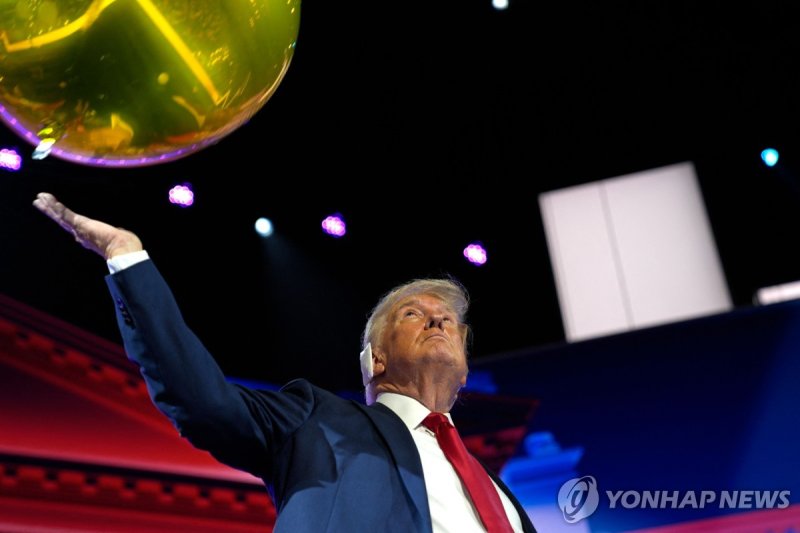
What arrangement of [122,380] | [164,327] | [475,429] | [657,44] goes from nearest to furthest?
[164,327], [122,380], [475,429], [657,44]

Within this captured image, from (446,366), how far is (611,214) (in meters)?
2.98

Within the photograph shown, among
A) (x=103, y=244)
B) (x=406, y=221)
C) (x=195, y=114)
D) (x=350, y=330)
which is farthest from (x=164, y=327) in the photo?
(x=406, y=221)

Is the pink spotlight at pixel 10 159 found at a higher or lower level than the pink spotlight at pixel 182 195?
lower

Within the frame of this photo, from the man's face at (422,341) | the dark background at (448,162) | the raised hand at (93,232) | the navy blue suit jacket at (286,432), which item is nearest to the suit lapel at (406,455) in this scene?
the navy blue suit jacket at (286,432)

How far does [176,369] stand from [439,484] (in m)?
0.50

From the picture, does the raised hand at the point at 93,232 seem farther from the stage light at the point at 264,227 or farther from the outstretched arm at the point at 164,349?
the stage light at the point at 264,227

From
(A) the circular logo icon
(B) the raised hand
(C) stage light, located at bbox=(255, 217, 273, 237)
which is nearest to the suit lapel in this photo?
(B) the raised hand

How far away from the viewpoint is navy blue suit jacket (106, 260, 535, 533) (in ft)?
4.21

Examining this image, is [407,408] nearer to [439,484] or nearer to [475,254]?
[439,484]

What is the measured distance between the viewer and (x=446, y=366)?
73.0 inches

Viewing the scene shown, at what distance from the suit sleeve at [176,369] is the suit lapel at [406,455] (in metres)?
0.23

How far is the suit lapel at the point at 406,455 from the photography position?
141cm

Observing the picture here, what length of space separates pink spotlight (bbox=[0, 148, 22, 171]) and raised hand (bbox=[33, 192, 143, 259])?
2356 millimetres

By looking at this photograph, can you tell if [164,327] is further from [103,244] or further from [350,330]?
[350,330]
